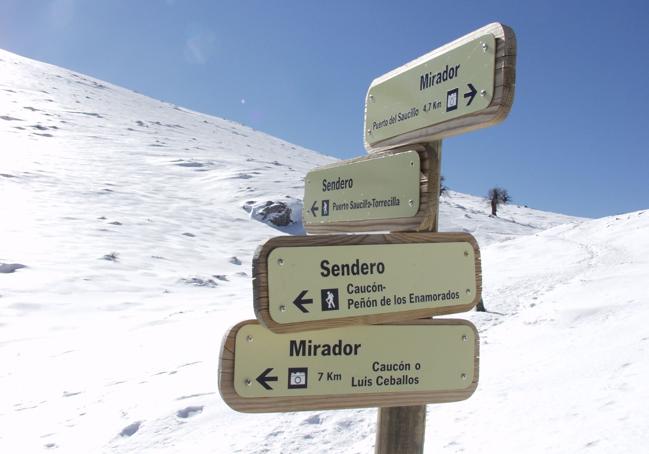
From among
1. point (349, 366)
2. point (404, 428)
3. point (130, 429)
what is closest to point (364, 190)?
point (349, 366)

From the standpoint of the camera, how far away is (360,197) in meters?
2.36

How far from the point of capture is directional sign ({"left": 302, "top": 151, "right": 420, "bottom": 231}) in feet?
7.03

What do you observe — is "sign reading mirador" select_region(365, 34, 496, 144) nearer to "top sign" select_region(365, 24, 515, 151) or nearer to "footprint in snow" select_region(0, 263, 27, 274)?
"top sign" select_region(365, 24, 515, 151)

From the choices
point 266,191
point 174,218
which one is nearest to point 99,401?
point 174,218

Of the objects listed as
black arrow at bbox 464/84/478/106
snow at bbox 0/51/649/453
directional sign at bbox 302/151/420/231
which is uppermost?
black arrow at bbox 464/84/478/106

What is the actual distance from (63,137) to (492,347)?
3768cm

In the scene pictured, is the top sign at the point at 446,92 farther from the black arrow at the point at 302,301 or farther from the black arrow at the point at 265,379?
the black arrow at the point at 265,379

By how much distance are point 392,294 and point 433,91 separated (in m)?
0.89

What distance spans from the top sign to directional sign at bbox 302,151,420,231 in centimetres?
17

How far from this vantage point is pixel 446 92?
6.95ft

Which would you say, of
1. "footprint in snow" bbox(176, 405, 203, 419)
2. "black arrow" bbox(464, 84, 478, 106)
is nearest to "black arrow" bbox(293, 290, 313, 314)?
"black arrow" bbox(464, 84, 478, 106)

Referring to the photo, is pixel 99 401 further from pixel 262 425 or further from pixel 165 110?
pixel 165 110

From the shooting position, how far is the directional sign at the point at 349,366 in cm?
191

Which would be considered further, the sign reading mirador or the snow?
the snow
